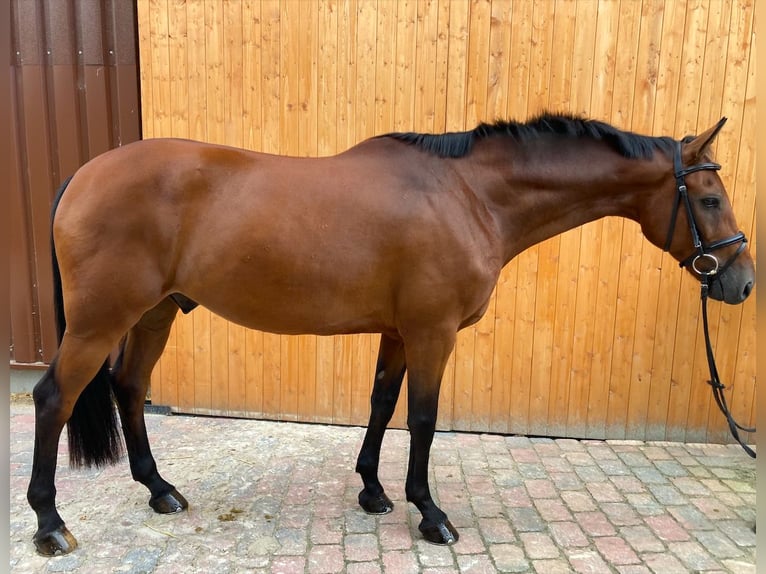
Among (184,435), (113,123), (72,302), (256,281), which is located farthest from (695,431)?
(113,123)

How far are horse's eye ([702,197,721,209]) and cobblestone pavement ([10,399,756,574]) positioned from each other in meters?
1.67

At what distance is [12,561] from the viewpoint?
7.49ft

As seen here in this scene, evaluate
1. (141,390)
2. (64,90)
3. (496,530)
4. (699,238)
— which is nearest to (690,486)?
(496,530)

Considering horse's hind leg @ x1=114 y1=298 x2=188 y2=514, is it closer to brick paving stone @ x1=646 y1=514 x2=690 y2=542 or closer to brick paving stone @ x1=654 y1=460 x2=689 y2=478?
brick paving stone @ x1=646 y1=514 x2=690 y2=542

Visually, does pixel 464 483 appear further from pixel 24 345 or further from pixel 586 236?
pixel 24 345

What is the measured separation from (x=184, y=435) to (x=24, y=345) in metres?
1.74

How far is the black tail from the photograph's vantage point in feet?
8.34

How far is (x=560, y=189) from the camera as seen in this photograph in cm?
250

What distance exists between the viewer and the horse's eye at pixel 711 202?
2330 millimetres

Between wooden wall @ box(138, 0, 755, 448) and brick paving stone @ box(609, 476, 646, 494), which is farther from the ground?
wooden wall @ box(138, 0, 755, 448)

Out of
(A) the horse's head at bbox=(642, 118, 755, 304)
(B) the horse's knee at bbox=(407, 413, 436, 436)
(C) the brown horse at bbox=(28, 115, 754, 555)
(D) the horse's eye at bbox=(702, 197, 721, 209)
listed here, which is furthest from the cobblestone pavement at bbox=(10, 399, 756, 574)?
(D) the horse's eye at bbox=(702, 197, 721, 209)

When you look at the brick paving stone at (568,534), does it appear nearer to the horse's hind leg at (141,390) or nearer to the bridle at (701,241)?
the bridle at (701,241)

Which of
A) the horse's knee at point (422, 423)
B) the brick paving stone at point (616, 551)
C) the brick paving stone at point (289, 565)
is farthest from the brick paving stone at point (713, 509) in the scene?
the brick paving stone at point (289, 565)

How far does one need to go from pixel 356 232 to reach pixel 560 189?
103 centimetres
